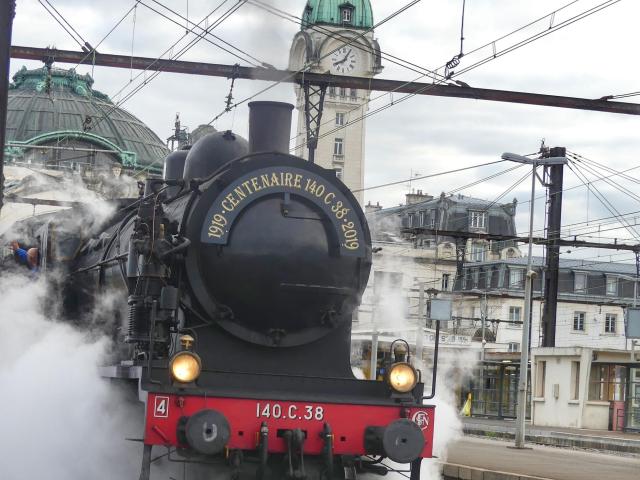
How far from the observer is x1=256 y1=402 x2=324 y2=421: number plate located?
8.65m

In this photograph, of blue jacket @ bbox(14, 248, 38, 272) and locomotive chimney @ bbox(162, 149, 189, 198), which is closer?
locomotive chimney @ bbox(162, 149, 189, 198)

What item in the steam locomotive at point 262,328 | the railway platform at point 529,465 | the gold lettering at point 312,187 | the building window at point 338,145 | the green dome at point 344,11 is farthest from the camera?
the building window at point 338,145

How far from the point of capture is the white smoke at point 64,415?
9805 mm

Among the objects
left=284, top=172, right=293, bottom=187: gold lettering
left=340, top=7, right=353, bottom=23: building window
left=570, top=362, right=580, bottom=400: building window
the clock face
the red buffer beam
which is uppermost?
left=340, top=7, right=353, bottom=23: building window

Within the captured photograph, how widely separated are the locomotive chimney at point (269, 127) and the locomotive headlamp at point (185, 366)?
2.22 meters

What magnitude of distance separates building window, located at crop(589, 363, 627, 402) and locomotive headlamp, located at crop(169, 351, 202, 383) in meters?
24.7

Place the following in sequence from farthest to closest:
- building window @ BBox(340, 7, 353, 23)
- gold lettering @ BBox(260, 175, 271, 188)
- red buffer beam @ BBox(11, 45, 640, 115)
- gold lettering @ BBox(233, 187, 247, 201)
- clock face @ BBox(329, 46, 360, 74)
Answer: building window @ BBox(340, 7, 353, 23) → clock face @ BBox(329, 46, 360, 74) → red buffer beam @ BBox(11, 45, 640, 115) → gold lettering @ BBox(260, 175, 271, 188) → gold lettering @ BBox(233, 187, 247, 201)

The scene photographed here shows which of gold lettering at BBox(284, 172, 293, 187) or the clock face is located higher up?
the clock face

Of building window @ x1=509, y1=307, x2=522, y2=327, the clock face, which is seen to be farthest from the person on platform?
the clock face

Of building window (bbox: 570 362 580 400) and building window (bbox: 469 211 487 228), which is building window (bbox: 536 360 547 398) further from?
building window (bbox: 469 211 487 228)

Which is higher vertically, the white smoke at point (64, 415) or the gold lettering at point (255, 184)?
the gold lettering at point (255, 184)

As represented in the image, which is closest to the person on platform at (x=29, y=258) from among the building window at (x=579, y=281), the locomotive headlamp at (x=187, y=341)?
the locomotive headlamp at (x=187, y=341)

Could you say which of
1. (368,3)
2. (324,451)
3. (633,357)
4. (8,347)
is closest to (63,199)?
(8,347)

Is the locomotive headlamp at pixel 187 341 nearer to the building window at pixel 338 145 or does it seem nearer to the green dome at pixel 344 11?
the green dome at pixel 344 11
